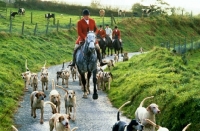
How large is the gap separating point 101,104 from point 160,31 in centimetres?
4027

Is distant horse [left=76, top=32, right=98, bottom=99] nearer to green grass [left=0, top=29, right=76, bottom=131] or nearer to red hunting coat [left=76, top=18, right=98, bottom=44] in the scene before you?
red hunting coat [left=76, top=18, right=98, bottom=44]

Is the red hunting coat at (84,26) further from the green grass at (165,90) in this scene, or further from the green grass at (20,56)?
the green grass at (20,56)

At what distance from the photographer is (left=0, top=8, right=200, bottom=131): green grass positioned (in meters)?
12.6

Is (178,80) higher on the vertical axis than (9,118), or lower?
higher

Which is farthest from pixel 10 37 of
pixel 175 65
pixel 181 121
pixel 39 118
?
pixel 181 121

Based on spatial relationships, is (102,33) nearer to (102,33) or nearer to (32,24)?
(102,33)

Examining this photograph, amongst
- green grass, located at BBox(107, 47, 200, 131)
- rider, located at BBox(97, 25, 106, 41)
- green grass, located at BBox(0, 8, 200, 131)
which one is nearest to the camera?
green grass, located at BBox(107, 47, 200, 131)

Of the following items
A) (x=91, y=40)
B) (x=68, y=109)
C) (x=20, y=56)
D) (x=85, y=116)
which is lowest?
(x=85, y=116)

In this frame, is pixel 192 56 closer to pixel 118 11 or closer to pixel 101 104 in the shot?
pixel 101 104

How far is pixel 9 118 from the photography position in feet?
45.4

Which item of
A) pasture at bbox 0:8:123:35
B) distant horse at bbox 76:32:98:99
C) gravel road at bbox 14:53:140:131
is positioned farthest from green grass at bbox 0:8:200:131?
distant horse at bbox 76:32:98:99

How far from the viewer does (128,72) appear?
2150 cm

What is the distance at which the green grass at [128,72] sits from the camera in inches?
495

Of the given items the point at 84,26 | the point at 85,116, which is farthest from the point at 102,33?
the point at 85,116
